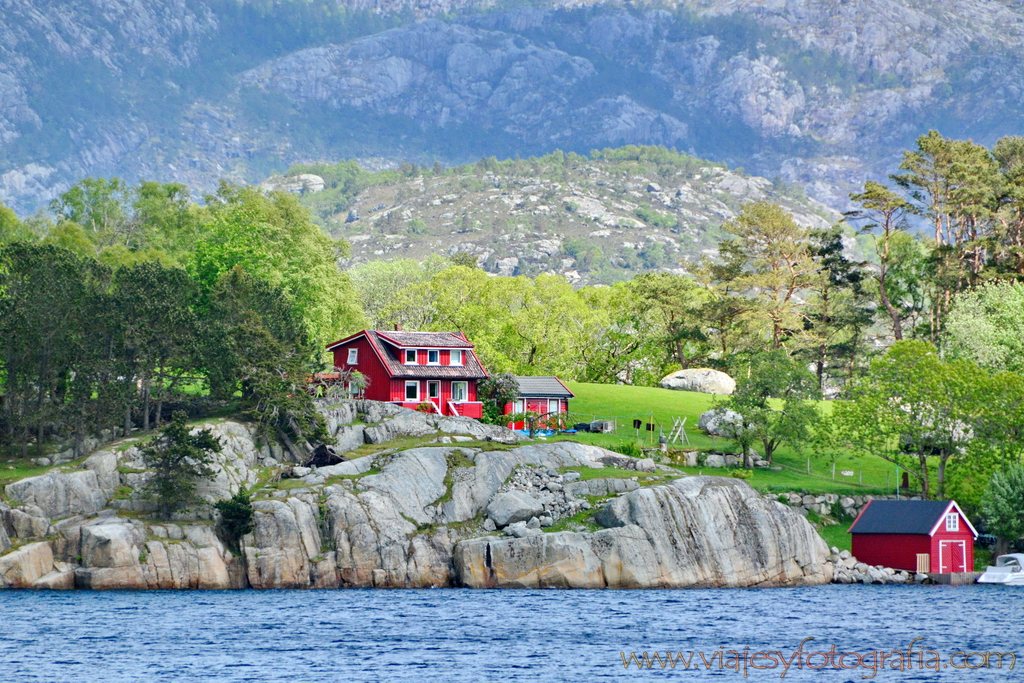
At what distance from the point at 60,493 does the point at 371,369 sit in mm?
28931

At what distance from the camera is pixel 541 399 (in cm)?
9594

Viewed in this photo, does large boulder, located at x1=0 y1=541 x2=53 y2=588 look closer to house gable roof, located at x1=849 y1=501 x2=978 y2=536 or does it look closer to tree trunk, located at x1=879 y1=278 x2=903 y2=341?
house gable roof, located at x1=849 y1=501 x2=978 y2=536

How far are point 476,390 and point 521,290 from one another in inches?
1248

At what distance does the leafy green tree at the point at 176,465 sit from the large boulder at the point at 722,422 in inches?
1557

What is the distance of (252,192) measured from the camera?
365ft

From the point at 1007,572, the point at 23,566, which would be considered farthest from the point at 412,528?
the point at 1007,572

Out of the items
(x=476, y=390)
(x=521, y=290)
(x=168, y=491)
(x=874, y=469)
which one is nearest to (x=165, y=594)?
(x=168, y=491)

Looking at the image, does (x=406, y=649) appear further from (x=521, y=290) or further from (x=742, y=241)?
(x=742, y=241)

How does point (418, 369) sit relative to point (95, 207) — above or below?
below

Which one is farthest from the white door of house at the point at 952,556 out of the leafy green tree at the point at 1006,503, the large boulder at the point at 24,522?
the large boulder at the point at 24,522

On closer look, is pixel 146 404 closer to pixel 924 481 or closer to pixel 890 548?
pixel 890 548

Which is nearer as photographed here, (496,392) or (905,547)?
(905,547)

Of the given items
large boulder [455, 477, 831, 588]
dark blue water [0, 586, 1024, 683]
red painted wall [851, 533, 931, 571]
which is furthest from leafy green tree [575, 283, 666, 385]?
dark blue water [0, 586, 1024, 683]

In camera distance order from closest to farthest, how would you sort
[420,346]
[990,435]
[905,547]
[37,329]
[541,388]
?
[37,329]
[905,547]
[990,435]
[420,346]
[541,388]
